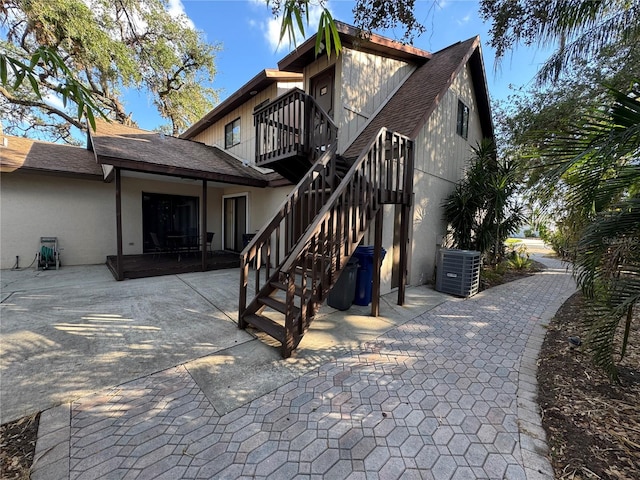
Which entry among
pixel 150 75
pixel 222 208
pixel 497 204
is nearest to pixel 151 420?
pixel 497 204

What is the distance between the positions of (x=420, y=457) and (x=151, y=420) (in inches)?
85.8

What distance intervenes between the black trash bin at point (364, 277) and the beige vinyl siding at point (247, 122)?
20.8 ft

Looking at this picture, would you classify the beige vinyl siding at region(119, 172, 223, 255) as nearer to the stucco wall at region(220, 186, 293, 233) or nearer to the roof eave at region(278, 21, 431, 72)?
the stucco wall at region(220, 186, 293, 233)

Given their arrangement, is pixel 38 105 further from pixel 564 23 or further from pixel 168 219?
pixel 564 23

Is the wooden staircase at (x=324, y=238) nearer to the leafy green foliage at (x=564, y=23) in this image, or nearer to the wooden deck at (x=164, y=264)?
the leafy green foliage at (x=564, y=23)

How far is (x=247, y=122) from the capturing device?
10.1 metres

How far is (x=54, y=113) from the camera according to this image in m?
14.5

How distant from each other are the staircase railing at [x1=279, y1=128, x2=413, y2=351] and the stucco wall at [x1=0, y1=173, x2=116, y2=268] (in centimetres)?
774

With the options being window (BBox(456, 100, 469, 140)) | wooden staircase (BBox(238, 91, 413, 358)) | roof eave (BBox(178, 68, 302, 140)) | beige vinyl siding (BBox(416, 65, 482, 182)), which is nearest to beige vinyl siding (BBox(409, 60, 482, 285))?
beige vinyl siding (BBox(416, 65, 482, 182))

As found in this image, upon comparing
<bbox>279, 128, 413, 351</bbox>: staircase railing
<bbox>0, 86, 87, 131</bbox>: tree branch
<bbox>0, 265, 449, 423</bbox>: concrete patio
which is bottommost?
<bbox>0, 265, 449, 423</bbox>: concrete patio

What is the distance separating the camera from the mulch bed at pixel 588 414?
201 cm

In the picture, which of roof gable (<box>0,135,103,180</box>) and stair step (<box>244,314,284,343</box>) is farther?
roof gable (<box>0,135,103,180</box>)

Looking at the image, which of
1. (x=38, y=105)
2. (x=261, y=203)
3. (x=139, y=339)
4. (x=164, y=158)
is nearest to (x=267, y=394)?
(x=139, y=339)

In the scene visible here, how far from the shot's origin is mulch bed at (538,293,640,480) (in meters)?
2.01
